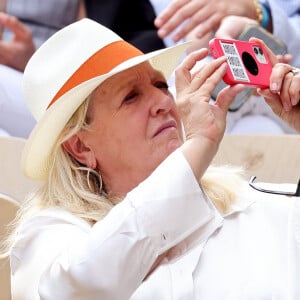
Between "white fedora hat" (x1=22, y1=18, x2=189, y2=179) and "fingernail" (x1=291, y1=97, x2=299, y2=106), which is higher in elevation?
"fingernail" (x1=291, y1=97, x2=299, y2=106)

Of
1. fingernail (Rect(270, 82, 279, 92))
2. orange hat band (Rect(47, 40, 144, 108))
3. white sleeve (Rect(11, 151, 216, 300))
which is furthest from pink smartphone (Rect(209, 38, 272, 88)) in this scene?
orange hat band (Rect(47, 40, 144, 108))

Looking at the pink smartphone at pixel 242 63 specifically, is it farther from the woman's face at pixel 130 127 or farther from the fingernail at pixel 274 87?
the woman's face at pixel 130 127

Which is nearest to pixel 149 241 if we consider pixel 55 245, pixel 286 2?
pixel 55 245

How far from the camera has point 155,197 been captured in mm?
1582

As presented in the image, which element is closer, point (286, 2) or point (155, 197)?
point (155, 197)

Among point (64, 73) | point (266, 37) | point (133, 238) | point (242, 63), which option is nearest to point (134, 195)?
point (133, 238)

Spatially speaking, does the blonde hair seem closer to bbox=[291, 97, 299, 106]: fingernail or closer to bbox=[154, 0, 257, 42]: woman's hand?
bbox=[291, 97, 299, 106]: fingernail

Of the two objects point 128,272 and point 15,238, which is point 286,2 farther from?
point 128,272

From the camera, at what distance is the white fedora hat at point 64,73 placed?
1.86 m

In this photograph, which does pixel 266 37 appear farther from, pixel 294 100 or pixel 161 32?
pixel 294 100

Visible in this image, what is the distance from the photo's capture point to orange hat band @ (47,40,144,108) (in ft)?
6.22

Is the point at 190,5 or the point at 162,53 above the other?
A: the point at 162,53

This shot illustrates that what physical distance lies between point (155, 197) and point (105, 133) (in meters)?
0.35

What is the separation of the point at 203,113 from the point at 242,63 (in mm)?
Result: 117
